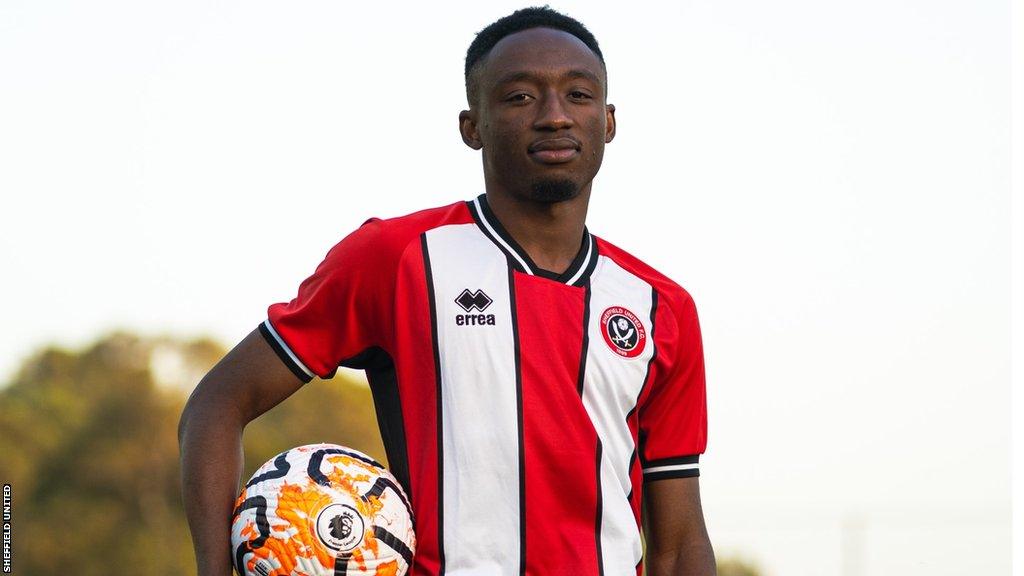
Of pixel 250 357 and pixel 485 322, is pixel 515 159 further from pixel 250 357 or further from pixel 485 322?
pixel 250 357

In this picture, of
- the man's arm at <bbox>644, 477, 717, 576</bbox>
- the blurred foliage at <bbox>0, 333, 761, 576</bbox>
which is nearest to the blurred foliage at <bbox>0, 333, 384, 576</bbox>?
the blurred foliage at <bbox>0, 333, 761, 576</bbox>

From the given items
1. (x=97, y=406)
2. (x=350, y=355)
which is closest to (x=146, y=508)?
(x=97, y=406)

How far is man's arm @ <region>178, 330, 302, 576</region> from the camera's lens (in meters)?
3.86

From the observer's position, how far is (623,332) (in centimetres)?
427

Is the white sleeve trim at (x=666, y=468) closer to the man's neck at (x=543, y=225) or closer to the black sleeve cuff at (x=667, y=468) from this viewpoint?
the black sleeve cuff at (x=667, y=468)

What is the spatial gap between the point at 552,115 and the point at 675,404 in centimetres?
105

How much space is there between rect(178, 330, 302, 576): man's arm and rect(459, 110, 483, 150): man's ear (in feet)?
3.21

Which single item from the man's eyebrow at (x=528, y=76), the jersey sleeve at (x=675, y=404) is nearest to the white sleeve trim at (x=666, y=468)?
the jersey sleeve at (x=675, y=404)

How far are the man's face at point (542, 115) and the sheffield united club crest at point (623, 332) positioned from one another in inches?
15.8

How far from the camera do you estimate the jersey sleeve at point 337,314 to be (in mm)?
4074

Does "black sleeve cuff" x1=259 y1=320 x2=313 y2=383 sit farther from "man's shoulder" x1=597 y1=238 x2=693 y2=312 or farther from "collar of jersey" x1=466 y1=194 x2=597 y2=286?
"man's shoulder" x1=597 y1=238 x2=693 y2=312

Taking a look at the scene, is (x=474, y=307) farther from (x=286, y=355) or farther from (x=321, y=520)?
(x=321, y=520)

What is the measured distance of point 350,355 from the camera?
4148mm

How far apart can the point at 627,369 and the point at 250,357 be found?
1148 mm
